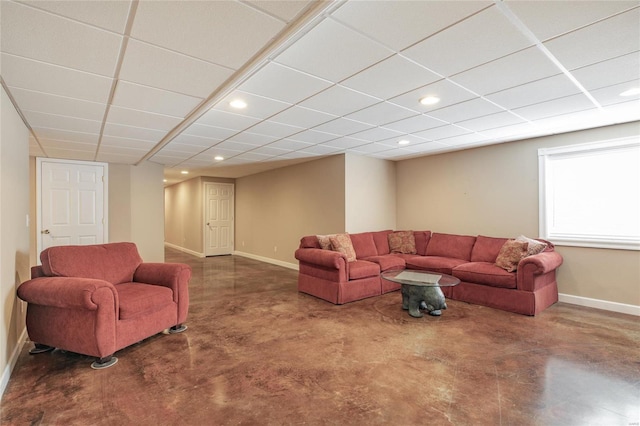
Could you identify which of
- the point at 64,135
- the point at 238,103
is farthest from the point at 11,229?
the point at 238,103

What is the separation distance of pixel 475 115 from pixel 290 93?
2123 millimetres

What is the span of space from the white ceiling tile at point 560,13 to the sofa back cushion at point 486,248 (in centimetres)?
346

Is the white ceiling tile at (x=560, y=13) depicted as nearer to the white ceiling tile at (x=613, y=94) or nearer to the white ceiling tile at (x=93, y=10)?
the white ceiling tile at (x=613, y=94)

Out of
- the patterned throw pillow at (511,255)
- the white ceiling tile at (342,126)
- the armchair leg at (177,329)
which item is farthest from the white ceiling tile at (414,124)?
the armchair leg at (177,329)

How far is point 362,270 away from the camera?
4.46m

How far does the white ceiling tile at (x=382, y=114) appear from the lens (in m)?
3.18

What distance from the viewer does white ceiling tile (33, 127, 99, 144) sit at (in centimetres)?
374

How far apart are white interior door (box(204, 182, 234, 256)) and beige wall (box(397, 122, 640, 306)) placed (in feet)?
16.8

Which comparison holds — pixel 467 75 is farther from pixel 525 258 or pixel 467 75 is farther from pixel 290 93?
pixel 525 258

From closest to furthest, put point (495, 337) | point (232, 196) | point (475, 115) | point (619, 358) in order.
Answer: point (619, 358), point (495, 337), point (475, 115), point (232, 196)

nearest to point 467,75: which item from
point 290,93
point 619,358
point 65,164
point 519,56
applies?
point 519,56

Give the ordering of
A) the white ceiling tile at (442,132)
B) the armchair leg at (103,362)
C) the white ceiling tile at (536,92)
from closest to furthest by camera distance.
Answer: the armchair leg at (103,362) < the white ceiling tile at (536,92) < the white ceiling tile at (442,132)

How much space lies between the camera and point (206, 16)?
164 cm

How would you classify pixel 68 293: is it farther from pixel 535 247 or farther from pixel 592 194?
pixel 592 194
